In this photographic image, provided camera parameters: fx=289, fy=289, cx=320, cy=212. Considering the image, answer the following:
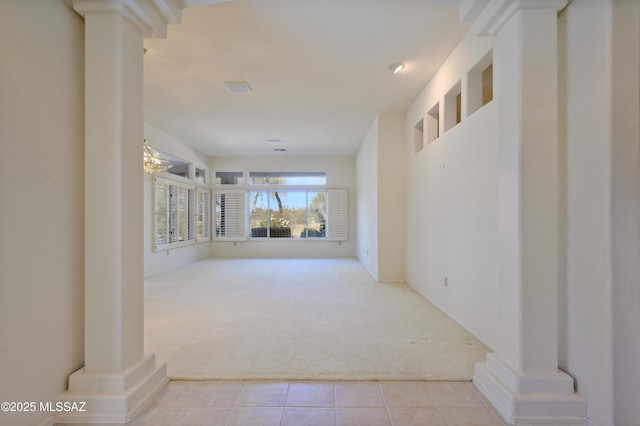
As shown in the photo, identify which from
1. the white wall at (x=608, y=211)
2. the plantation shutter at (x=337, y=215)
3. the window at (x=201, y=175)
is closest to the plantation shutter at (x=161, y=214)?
the window at (x=201, y=175)

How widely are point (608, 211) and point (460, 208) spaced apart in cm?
150

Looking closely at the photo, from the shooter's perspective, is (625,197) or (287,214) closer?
(625,197)

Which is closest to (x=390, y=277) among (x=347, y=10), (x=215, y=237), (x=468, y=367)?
(x=468, y=367)

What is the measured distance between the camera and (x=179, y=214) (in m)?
6.24

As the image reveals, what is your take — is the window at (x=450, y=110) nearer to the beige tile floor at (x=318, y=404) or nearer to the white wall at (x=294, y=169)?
the beige tile floor at (x=318, y=404)

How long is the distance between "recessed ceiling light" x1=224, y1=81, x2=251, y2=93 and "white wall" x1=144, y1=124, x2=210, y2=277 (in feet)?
7.72

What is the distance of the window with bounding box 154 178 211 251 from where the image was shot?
5473 millimetres

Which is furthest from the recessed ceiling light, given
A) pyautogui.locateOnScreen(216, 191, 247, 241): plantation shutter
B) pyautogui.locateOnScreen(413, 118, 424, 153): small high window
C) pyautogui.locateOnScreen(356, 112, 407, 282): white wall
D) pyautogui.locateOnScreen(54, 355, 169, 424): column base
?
pyautogui.locateOnScreen(216, 191, 247, 241): plantation shutter

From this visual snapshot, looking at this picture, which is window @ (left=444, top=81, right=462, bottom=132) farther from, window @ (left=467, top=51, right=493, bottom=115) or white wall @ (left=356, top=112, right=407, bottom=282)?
white wall @ (left=356, top=112, right=407, bottom=282)

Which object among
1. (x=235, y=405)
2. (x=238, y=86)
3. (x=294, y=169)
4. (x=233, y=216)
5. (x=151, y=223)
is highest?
(x=238, y=86)

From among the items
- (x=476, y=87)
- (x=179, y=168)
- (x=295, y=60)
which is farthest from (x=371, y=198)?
(x=179, y=168)

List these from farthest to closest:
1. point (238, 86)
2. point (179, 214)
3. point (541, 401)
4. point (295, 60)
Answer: point (179, 214) → point (238, 86) → point (295, 60) → point (541, 401)

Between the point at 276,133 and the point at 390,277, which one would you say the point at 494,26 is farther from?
Answer: the point at 276,133

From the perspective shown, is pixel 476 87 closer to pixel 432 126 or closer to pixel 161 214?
pixel 432 126
